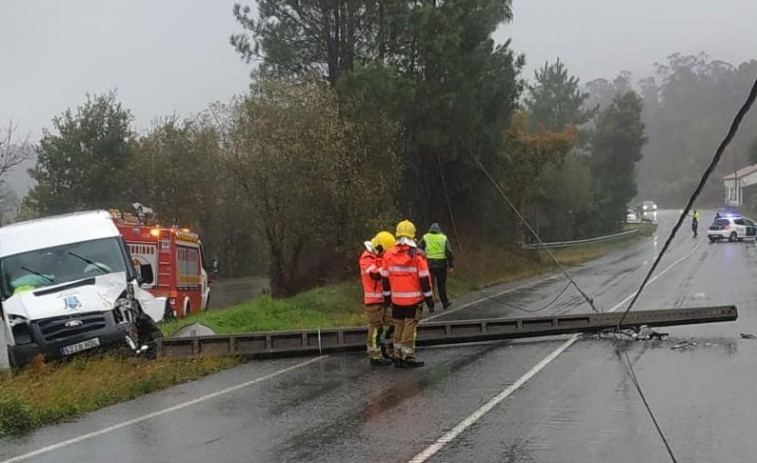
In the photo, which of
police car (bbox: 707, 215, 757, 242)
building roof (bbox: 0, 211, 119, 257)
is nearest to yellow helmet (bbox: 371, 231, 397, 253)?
building roof (bbox: 0, 211, 119, 257)

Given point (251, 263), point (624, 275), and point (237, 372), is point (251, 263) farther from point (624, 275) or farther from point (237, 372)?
point (237, 372)

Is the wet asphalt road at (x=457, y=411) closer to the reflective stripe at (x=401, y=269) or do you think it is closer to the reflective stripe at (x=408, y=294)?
the reflective stripe at (x=408, y=294)

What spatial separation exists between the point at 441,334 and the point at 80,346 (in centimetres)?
533

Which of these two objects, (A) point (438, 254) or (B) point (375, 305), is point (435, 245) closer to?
A: (A) point (438, 254)

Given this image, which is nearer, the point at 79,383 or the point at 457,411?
the point at 457,411


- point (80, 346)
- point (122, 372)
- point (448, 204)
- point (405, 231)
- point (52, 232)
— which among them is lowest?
point (122, 372)

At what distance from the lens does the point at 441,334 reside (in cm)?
1355

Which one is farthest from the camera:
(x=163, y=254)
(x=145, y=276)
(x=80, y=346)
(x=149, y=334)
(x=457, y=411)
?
(x=163, y=254)

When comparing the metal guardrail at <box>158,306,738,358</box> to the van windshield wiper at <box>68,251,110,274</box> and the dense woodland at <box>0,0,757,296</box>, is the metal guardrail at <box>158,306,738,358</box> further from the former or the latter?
the dense woodland at <box>0,0,757,296</box>

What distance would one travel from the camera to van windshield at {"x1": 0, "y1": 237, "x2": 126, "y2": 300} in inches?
554

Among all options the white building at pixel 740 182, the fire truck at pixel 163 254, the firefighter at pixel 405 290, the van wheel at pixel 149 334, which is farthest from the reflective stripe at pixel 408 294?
the white building at pixel 740 182

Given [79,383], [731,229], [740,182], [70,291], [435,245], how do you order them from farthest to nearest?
[740,182] → [731,229] → [435,245] → [70,291] → [79,383]


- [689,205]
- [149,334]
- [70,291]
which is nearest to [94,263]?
[70,291]

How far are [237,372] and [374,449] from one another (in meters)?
5.31
